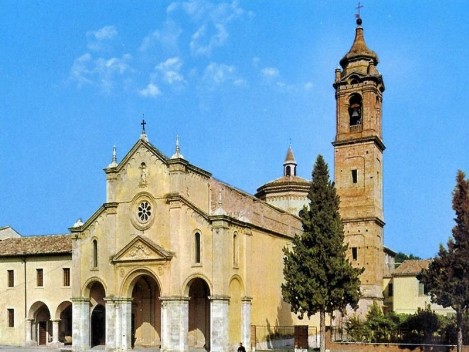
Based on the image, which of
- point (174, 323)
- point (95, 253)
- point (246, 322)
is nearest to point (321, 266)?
point (246, 322)

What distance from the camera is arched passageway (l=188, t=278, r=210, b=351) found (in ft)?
122

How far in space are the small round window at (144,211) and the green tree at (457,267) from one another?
53.6 feet

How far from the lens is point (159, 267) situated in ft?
117

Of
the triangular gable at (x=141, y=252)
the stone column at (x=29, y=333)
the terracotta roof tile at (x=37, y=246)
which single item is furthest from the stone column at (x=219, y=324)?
the stone column at (x=29, y=333)

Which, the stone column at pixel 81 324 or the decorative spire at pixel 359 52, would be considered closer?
the stone column at pixel 81 324

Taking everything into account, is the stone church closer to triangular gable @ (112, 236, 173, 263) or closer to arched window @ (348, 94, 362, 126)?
triangular gable @ (112, 236, 173, 263)

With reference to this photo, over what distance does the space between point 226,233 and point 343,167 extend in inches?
748

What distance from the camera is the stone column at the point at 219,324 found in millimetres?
33031

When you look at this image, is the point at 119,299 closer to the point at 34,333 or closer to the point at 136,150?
the point at 136,150

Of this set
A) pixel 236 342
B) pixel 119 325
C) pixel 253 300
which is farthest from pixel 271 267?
pixel 119 325

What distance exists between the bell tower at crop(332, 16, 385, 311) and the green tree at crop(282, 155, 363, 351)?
15.4 metres

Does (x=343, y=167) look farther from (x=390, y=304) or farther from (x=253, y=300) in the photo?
(x=253, y=300)

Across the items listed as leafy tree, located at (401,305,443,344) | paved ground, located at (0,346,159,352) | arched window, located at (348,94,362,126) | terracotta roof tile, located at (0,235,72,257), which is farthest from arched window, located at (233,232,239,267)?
arched window, located at (348,94,362,126)

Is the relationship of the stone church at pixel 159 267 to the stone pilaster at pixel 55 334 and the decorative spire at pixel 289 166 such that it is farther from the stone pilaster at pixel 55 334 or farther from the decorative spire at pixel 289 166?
the decorative spire at pixel 289 166
